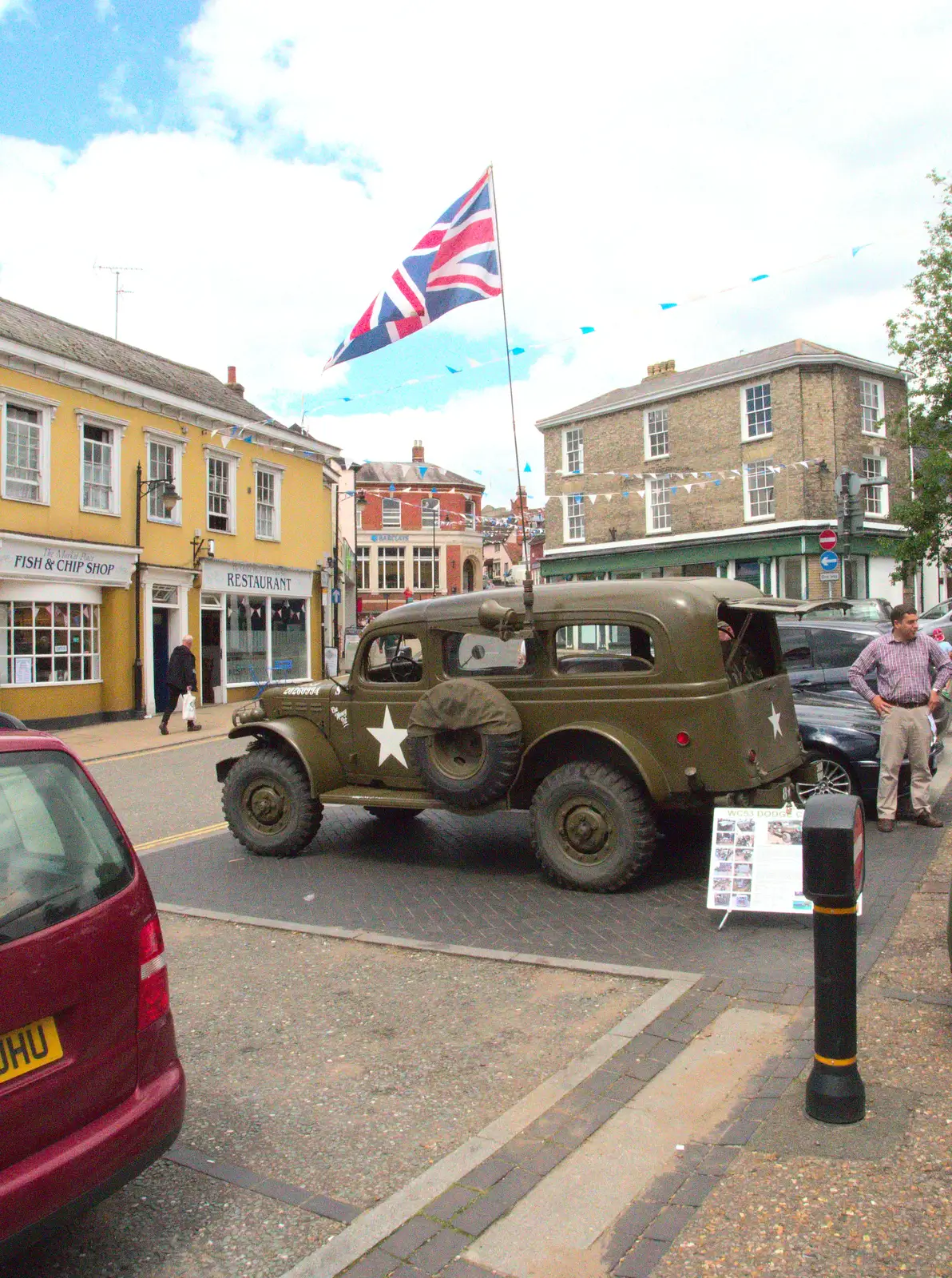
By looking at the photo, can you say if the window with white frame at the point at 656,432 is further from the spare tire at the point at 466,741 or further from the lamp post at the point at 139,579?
the spare tire at the point at 466,741

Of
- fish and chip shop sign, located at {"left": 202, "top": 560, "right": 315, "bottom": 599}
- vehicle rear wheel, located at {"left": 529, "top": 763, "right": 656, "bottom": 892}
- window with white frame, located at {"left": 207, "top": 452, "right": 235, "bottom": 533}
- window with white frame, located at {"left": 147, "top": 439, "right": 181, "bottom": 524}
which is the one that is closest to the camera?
vehicle rear wheel, located at {"left": 529, "top": 763, "right": 656, "bottom": 892}

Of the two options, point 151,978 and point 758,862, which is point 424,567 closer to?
point 758,862

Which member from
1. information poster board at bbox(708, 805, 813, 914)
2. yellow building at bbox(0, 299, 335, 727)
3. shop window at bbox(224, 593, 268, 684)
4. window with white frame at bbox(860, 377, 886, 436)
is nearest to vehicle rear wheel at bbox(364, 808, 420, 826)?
information poster board at bbox(708, 805, 813, 914)

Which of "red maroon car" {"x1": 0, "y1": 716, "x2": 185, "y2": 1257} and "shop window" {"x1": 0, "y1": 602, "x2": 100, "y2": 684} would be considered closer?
"red maroon car" {"x1": 0, "y1": 716, "x2": 185, "y2": 1257}

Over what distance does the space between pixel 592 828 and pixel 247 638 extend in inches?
806

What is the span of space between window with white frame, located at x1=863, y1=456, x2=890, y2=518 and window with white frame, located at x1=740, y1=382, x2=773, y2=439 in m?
3.29

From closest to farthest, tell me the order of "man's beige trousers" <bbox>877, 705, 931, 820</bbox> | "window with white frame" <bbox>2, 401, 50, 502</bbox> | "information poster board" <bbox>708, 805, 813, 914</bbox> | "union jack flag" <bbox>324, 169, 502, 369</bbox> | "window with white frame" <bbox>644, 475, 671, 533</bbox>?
"information poster board" <bbox>708, 805, 813, 914</bbox>, "man's beige trousers" <bbox>877, 705, 931, 820</bbox>, "union jack flag" <bbox>324, 169, 502, 369</bbox>, "window with white frame" <bbox>2, 401, 50, 502</bbox>, "window with white frame" <bbox>644, 475, 671, 533</bbox>

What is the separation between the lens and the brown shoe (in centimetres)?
786

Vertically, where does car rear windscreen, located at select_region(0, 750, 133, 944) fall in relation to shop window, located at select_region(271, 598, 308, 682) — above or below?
below

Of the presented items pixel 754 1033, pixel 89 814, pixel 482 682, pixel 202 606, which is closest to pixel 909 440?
pixel 202 606

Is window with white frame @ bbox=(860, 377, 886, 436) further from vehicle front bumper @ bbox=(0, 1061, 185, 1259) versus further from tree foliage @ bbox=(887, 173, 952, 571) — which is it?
vehicle front bumper @ bbox=(0, 1061, 185, 1259)

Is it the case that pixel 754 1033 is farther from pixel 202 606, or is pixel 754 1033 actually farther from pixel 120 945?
pixel 202 606

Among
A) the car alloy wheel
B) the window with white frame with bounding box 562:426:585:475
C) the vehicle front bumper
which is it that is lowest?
the vehicle front bumper

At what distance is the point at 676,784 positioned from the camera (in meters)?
6.16
